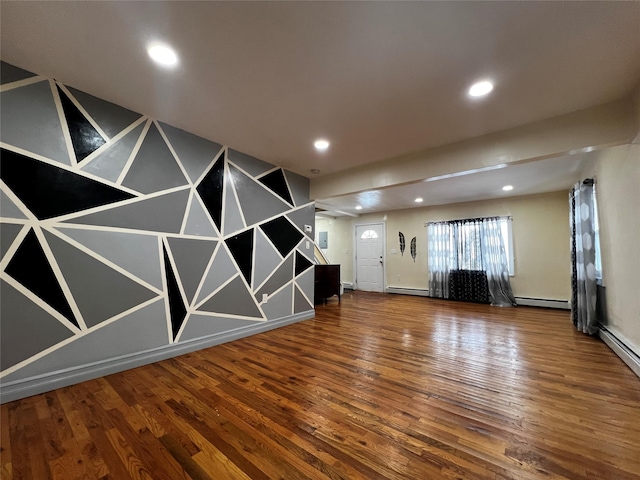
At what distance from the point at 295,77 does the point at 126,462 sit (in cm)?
261

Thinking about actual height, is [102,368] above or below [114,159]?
below

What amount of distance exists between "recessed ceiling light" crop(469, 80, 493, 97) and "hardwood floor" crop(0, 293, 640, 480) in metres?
2.41

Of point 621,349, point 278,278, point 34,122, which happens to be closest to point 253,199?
point 278,278

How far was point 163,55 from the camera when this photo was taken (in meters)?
1.77

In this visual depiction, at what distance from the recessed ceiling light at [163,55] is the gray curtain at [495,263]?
20.8 feet

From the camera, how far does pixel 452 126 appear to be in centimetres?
263

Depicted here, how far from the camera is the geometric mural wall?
187cm

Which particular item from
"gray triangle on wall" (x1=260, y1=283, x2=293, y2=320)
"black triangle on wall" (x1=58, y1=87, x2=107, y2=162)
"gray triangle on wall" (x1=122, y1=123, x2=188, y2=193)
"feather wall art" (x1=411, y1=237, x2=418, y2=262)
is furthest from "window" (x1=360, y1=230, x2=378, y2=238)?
"black triangle on wall" (x1=58, y1=87, x2=107, y2=162)

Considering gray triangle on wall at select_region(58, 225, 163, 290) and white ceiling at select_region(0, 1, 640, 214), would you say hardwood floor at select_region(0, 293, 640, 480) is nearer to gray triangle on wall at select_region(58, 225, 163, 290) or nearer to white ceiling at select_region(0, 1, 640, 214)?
gray triangle on wall at select_region(58, 225, 163, 290)

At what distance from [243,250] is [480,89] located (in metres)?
2.99

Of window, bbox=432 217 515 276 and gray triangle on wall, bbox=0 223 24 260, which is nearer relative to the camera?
gray triangle on wall, bbox=0 223 24 260

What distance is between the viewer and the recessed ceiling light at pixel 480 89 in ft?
6.59

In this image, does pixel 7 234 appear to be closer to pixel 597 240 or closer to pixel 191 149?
pixel 191 149

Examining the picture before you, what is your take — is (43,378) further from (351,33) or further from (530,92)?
(530,92)
